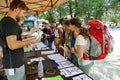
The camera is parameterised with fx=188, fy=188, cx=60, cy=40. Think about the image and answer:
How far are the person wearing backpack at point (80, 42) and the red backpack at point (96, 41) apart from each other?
0.09 metres

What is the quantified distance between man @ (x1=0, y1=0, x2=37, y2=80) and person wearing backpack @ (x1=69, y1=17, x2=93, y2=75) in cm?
72

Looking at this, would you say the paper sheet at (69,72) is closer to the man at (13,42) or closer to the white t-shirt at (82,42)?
the white t-shirt at (82,42)

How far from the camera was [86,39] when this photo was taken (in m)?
2.57

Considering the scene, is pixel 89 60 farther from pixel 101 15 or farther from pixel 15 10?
pixel 101 15

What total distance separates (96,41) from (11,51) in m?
1.28

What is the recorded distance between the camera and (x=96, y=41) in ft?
8.82

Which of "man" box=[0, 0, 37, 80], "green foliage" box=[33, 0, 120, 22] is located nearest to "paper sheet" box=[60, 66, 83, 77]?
"man" box=[0, 0, 37, 80]

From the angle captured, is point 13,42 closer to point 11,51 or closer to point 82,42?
point 11,51

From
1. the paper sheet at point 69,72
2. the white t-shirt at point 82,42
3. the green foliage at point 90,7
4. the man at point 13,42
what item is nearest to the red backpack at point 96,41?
the white t-shirt at point 82,42

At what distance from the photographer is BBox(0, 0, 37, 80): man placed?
1.84m

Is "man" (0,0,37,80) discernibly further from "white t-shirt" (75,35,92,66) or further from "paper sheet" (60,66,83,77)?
"white t-shirt" (75,35,92,66)

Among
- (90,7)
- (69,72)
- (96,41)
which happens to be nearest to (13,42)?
(69,72)

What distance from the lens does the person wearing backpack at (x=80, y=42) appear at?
2.48 metres

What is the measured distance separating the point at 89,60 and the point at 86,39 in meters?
0.39
